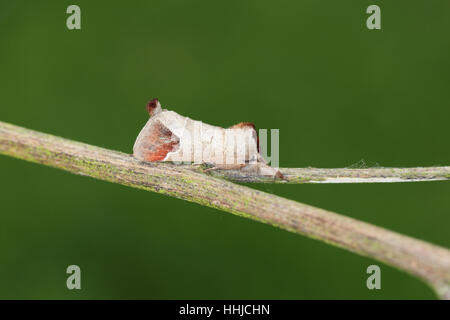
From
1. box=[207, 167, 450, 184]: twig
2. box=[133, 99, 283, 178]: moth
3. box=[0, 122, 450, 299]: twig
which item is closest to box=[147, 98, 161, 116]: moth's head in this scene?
box=[133, 99, 283, 178]: moth

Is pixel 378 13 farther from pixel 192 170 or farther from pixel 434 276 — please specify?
pixel 434 276

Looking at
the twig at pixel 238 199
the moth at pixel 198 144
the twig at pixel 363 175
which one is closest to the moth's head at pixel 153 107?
the moth at pixel 198 144

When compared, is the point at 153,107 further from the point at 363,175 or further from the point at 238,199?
the point at 363,175

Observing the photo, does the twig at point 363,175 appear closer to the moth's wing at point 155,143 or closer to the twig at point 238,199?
the twig at point 238,199

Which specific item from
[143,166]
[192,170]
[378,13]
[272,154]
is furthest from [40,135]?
[378,13]

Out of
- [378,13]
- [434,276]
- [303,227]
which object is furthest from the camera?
[378,13]

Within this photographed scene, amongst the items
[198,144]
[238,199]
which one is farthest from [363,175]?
[198,144]
